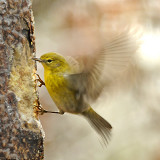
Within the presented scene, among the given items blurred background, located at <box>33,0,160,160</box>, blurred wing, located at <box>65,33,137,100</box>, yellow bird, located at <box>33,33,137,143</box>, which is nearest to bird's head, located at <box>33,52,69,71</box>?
yellow bird, located at <box>33,33,137,143</box>

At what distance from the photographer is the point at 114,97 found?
6430 mm

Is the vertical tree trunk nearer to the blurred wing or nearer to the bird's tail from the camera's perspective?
the blurred wing

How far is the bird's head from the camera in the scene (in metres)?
3.59

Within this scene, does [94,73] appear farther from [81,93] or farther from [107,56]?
[81,93]

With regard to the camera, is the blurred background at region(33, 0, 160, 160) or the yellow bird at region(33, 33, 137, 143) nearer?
the yellow bird at region(33, 33, 137, 143)

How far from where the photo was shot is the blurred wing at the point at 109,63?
9.70 feet

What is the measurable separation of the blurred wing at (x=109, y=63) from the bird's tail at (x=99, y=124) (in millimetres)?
695

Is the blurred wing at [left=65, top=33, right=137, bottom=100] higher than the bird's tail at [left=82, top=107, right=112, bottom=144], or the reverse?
the blurred wing at [left=65, top=33, right=137, bottom=100]

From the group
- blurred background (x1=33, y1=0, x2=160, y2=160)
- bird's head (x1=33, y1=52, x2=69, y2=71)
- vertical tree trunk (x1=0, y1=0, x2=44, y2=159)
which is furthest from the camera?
blurred background (x1=33, y1=0, x2=160, y2=160)

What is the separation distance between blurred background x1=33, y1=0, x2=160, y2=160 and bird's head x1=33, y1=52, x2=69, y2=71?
2.59m

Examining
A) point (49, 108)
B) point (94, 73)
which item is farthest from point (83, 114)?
point (49, 108)

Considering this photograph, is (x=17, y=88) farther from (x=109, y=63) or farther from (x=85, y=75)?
(x=109, y=63)

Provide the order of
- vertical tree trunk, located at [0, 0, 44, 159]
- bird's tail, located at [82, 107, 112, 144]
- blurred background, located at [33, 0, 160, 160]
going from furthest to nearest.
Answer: blurred background, located at [33, 0, 160, 160] < bird's tail, located at [82, 107, 112, 144] < vertical tree trunk, located at [0, 0, 44, 159]

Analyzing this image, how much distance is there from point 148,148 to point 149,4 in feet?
8.35
